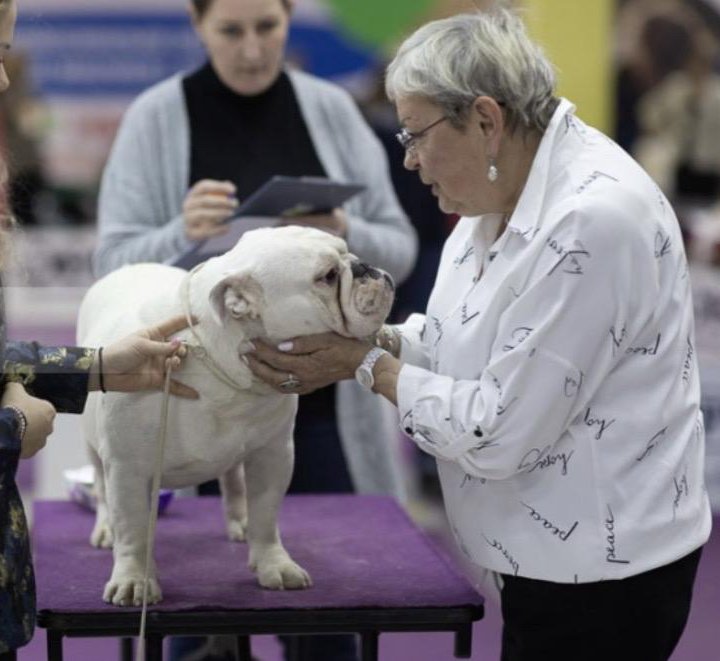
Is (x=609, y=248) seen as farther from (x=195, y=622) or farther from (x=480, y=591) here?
(x=195, y=622)

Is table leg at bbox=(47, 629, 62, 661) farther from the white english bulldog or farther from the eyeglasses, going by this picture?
the eyeglasses

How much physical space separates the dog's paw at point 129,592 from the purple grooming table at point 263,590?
0.7 inches

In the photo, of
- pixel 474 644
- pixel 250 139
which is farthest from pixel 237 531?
pixel 474 644


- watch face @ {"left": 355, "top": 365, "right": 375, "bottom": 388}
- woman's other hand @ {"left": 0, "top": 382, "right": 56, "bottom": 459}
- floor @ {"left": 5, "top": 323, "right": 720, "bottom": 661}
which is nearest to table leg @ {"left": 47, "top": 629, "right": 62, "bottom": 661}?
woman's other hand @ {"left": 0, "top": 382, "right": 56, "bottom": 459}

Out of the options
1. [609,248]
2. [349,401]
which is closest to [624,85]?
[349,401]

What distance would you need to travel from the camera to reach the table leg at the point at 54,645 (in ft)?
7.13

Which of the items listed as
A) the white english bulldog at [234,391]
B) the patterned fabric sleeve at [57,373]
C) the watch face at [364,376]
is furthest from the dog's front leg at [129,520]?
the watch face at [364,376]

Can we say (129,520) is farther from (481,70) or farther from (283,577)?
(481,70)

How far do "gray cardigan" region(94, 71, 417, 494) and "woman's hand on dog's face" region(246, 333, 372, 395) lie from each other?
801 millimetres

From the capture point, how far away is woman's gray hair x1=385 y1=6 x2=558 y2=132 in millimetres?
2068

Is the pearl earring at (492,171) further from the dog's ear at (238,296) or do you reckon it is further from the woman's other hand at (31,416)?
the woman's other hand at (31,416)

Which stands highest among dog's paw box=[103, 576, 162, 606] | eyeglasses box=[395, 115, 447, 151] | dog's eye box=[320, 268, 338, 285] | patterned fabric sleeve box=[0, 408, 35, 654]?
eyeglasses box=[395, 115, 447, 151]

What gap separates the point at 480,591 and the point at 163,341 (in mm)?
662

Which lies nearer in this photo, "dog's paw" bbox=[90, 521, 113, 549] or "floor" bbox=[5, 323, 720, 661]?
"dog's paw" bbox=[90, 521, 113, 549]
